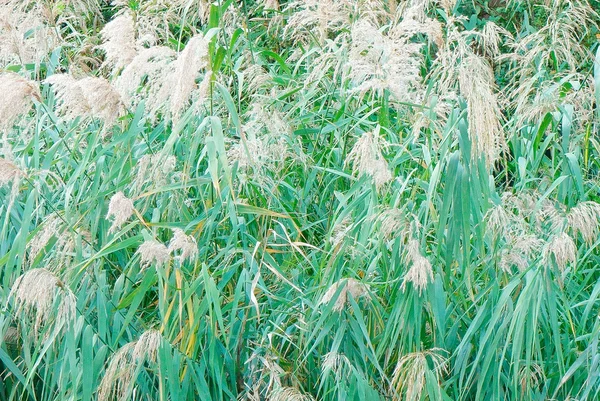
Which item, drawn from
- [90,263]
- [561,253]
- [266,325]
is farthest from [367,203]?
[90,263]

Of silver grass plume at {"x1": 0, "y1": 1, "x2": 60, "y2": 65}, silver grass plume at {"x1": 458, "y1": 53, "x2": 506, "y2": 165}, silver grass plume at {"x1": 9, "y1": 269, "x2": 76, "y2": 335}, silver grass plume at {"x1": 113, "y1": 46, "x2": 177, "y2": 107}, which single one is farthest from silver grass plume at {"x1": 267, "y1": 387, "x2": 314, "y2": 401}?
silver grass plume at {"x1": 0, "y1": 1, "x2": 60, "y2": 65}

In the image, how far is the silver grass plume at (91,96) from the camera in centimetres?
284

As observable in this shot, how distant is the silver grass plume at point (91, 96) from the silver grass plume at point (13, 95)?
4.1 inches

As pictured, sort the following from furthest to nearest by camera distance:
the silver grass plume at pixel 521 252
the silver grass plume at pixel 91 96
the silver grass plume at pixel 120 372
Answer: the silver grass plume at pixel 91 96, the silver grass plume at pixel 521 252, the silver grass plume at pixel 120 372

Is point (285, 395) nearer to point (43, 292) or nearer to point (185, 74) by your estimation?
point (43, 292)

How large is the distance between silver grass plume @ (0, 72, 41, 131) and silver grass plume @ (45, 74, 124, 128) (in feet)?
0.35

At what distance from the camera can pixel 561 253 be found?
2.46 metres

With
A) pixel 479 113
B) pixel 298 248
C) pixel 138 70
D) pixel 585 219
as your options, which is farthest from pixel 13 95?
pixel 585 219

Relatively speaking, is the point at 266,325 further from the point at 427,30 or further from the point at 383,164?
the point at 427,30

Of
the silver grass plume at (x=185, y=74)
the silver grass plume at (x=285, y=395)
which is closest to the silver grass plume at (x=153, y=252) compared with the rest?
the silver grass plume at (x=185, y=74)

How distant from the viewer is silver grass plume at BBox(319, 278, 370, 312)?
2537mm

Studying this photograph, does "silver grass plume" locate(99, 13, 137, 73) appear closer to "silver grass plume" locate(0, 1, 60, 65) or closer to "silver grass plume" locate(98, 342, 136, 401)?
"silver grass plume" locate(0, 1, 60, 65)

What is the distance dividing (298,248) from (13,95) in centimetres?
100

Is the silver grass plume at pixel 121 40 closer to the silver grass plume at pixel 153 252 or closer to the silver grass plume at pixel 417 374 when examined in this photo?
the silver grass plume at pixel 153 252
